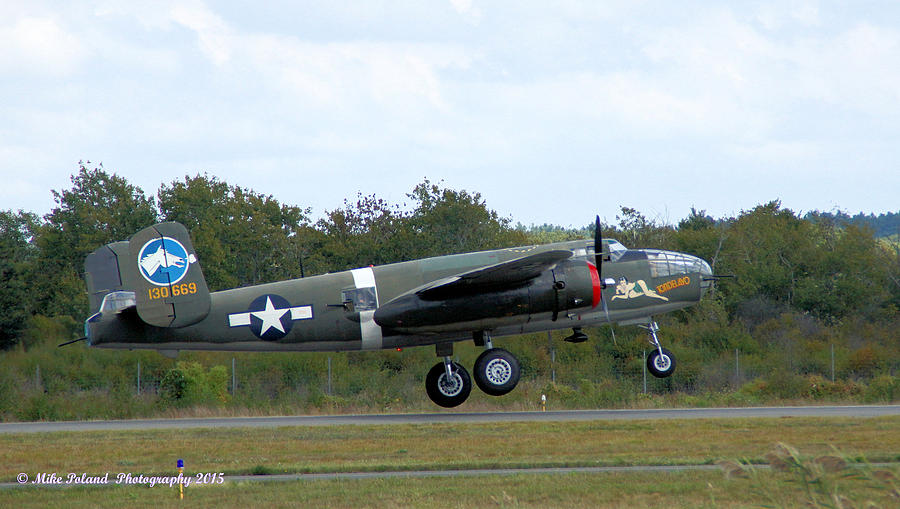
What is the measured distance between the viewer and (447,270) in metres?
23.6

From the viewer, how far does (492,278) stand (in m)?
22.1

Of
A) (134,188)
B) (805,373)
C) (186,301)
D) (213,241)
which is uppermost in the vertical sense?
(134,188)

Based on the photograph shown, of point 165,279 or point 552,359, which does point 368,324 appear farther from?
point 552,359

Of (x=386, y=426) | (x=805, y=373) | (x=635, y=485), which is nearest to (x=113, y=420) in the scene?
(x=386, y=426)

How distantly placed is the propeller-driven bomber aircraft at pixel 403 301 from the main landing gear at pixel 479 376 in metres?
0.03

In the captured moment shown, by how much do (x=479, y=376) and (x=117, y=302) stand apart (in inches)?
376

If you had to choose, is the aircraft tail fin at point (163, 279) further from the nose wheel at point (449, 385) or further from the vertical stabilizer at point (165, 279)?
the nose wheel at point (449, 385)

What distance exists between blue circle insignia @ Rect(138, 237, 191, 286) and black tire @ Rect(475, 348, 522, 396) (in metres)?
8.06

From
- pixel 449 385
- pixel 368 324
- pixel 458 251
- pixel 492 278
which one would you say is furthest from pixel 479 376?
pixel 458 251

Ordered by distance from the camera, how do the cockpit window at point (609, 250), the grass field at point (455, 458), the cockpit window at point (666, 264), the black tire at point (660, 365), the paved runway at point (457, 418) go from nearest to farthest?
the grass field at point (455, 458), the cockpit window at point (609, 250), the black tire at point (660, 365), the cockpit window at point (666, 264), the paved runway at point (457, 418)

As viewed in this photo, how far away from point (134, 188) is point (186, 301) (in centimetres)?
4800

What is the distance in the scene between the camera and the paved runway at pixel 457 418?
28.9 meters

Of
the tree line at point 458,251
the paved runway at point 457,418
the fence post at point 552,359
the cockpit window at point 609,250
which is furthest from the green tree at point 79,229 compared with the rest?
the cockpit window at point 609,250

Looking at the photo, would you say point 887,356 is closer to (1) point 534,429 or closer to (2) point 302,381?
(1) point 534,429
